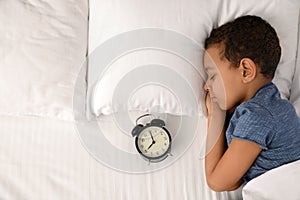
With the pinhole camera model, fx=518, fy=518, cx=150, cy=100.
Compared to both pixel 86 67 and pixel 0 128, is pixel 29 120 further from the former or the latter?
pixel 86 67

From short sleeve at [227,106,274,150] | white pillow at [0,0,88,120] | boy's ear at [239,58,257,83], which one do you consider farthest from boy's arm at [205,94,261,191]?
white pillow at [0,0,88,120]

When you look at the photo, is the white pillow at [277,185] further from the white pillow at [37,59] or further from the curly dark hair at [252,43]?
the white pillow at [37,59]

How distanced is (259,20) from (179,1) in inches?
8.7

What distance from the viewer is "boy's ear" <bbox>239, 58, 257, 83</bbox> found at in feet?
4.16

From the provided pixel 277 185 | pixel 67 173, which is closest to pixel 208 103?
pixel 277 185

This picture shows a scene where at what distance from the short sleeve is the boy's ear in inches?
3.2

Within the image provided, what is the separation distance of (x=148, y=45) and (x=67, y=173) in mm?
385

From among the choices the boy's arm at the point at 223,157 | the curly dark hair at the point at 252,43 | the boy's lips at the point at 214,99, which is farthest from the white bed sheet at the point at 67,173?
the curly dark hair at the point at 252,43

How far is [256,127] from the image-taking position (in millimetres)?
1208

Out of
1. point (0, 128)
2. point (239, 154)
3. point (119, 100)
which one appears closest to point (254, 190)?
point (239, 154)

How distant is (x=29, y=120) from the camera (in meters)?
1.34

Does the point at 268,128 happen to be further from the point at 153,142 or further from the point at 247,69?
the point at 153,142

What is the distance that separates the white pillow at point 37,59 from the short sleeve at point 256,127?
1.42ft

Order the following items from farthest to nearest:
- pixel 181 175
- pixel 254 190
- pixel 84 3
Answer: pixel 84 3, pixel 181 175, pixel 254 190
